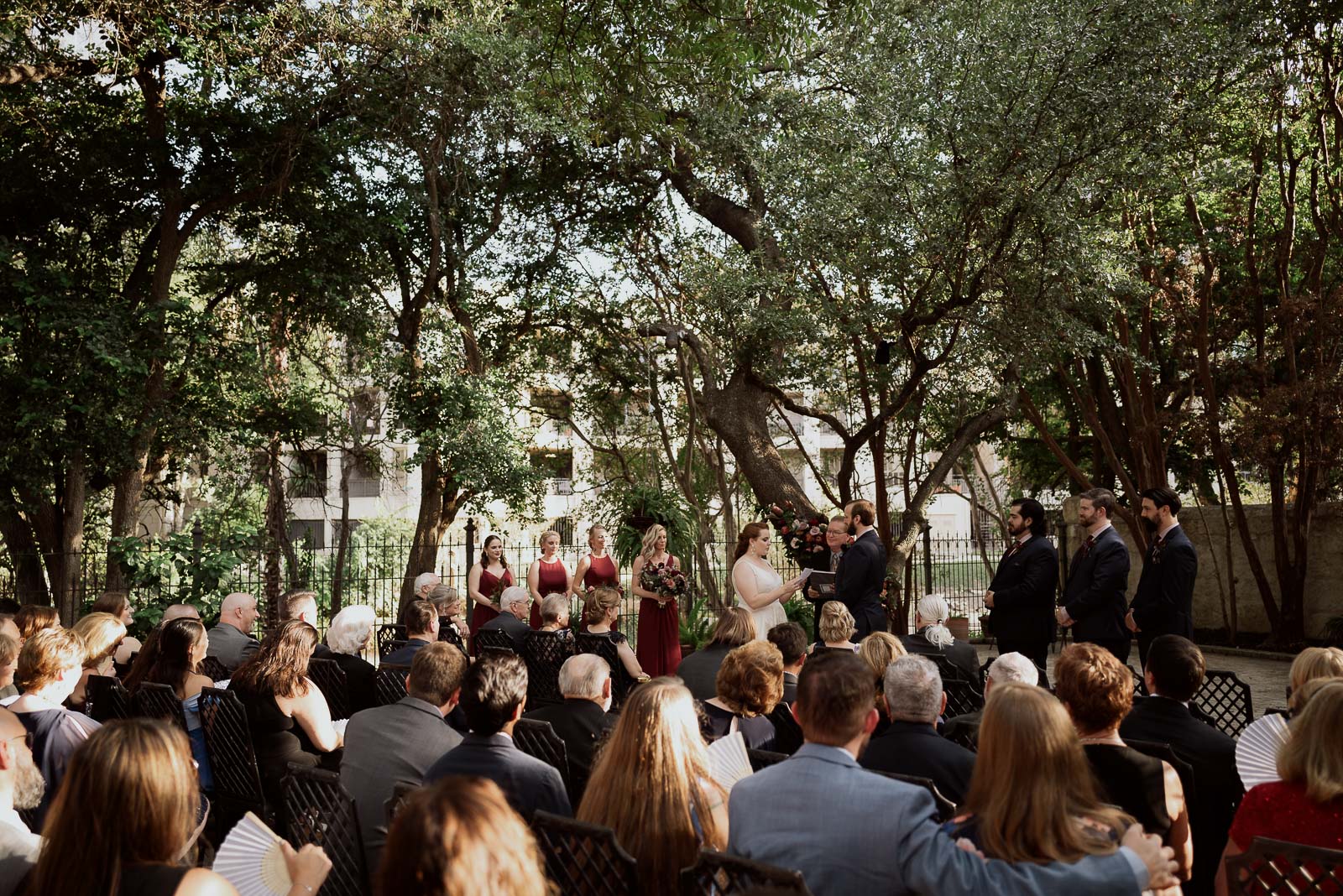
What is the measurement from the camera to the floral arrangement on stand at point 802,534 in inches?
436

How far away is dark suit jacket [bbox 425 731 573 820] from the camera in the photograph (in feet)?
11.6

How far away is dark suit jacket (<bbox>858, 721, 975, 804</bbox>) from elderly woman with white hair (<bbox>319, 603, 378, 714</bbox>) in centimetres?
344

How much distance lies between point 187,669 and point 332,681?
0.91m

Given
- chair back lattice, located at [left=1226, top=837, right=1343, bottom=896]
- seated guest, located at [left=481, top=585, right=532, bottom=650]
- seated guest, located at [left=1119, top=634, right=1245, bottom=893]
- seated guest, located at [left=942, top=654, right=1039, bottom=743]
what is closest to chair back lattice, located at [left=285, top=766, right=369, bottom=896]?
seated guest, located at [left=942, top=654, right=1039, bottom=743]

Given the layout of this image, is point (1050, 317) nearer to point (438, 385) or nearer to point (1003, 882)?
point (438, 385)

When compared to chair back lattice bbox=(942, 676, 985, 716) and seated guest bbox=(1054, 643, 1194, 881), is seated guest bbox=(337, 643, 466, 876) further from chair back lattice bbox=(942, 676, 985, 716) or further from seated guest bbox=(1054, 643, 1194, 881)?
chair back lattice bbox=(942, 676, 985, 716)

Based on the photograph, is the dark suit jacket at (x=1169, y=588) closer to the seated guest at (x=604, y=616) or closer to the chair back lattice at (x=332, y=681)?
the seated guest at (x=604, y=616)

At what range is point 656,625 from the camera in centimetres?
955

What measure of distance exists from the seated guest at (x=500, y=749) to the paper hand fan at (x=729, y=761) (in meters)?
0.49

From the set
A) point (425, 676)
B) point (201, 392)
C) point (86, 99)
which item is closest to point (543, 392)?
point (201, 392)

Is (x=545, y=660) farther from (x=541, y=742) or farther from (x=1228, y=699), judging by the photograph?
(x=1228, y=699)

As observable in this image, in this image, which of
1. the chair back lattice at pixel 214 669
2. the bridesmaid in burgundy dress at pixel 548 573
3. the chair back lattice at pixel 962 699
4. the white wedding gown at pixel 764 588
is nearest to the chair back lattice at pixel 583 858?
the chair back lattice at pixel 962 699

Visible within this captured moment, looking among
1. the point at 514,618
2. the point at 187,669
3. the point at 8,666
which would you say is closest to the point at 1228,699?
the point at 514,618

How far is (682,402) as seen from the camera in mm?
20453
